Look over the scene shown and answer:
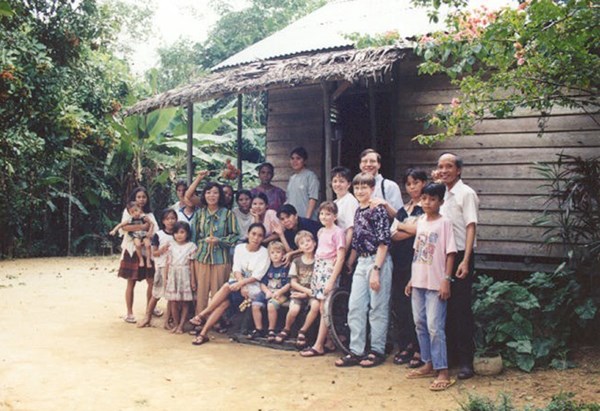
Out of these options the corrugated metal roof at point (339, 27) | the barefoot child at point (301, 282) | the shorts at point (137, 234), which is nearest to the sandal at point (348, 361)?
A: the barefoot child at point (301, 282)

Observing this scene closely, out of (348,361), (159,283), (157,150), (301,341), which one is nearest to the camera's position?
(348,361)

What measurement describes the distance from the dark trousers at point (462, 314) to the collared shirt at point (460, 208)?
150 millimetres

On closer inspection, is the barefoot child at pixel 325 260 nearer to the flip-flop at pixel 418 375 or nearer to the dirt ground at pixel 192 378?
the dirt ground at pixel 192 378

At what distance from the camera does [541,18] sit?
11.7 feet

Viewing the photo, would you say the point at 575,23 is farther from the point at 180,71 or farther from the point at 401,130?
the point at 180,71

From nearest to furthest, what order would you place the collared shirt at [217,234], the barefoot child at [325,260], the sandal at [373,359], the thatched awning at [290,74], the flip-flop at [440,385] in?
the flip-flop at [440,385], the sandal at [373,359], the barefoot child at [325,260], the thatched awning at [290,74], the collared shirt at [217,234]

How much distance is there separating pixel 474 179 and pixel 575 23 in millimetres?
3148

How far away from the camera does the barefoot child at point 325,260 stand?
525 cm

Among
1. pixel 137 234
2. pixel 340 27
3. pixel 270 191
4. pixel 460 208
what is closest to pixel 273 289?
pixel 270 191

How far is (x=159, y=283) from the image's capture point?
21.0ft

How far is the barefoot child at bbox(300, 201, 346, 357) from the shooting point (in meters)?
5.25

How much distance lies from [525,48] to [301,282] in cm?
300

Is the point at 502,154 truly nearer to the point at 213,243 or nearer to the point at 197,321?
the point at 213,243

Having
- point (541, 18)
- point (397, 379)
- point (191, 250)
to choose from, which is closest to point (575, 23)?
point (541, 18)
